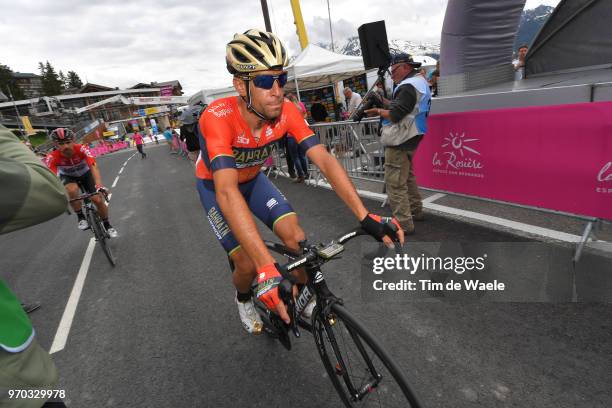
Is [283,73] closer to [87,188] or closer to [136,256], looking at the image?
[136,256]

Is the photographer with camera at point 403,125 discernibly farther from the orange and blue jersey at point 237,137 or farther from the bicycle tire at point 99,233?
the bicycle tire at point 99,233

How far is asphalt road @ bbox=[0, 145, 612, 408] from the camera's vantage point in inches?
93.7

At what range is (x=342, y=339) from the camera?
6.82ft

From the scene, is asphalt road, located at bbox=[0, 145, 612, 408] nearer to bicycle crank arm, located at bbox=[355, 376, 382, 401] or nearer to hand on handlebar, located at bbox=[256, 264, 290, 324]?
bicycle crank arm, located at bbox=[355, 376, 382, 401]

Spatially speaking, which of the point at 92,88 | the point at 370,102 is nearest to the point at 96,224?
the point at 370,102

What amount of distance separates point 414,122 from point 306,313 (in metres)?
3.06

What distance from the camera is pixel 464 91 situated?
730 cm

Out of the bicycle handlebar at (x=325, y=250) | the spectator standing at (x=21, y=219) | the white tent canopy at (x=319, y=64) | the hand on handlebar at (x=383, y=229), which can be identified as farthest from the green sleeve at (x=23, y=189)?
the white tent canopy at (x=319, y=64)

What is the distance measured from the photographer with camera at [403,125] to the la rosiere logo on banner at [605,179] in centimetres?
187

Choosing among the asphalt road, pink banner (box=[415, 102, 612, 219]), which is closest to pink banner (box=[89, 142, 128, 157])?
the asphalt road

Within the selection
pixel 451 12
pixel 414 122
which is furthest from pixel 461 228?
pixel 451 12

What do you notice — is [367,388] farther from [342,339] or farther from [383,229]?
[383,229]

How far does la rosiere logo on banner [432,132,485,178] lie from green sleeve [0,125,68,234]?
190 inches

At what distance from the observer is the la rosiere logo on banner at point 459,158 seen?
4754mm
